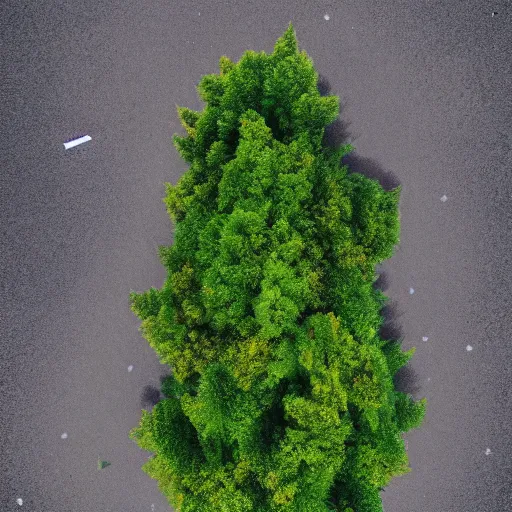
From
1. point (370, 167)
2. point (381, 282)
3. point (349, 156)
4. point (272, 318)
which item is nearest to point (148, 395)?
point (272, 318)

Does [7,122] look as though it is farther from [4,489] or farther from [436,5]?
[436,5]

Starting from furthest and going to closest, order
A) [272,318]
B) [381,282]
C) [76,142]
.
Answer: [76,142]
[381,282]
[272,318]

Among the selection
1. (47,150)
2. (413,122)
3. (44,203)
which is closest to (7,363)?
(44,203)

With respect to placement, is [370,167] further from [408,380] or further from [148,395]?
[148,395]

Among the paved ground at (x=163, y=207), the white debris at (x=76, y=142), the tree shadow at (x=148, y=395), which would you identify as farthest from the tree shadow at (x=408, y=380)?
the white debris at (x=76, y=142)

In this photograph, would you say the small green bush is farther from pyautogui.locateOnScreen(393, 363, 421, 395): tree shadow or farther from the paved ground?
the paved ground

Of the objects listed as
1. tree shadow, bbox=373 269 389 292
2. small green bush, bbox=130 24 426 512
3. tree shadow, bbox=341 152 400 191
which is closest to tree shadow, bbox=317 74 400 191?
tree shadow, bbox=341 152 400 191
